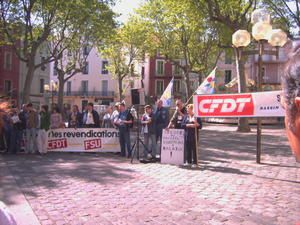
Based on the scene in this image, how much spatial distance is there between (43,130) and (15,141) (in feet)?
3.53

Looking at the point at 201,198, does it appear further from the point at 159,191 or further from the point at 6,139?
the point at 6,139

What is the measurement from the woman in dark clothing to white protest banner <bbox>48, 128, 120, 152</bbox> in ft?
12.3

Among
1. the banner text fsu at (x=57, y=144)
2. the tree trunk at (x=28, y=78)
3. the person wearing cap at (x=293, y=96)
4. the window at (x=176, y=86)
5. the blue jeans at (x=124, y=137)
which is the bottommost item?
the banner text fsu at (x=57, y=144)

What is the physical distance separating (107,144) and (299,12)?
700 inches

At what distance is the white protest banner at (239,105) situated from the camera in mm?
10969

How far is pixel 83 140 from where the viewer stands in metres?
15.2

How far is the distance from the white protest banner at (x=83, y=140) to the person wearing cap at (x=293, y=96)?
13.7m

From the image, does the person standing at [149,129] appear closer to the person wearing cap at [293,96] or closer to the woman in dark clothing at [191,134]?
the woman in dark clothing at [191,134]

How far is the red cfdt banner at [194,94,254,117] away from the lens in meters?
11.2

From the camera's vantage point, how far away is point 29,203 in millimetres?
6988

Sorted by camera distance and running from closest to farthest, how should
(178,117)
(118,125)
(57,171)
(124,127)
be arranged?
(57,171) → (178,117) → (124,127) → (118,125)

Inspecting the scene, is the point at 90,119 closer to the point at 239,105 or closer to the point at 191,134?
the point at 191,134

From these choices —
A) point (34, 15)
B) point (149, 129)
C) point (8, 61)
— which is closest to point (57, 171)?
point (149, 129)

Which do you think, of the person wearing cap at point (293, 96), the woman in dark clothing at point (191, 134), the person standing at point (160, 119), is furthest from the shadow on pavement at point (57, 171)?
the person wearing cap at point (293, 96)
